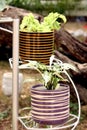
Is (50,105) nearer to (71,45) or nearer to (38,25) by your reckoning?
(38,25)

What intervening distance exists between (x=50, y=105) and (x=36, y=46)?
2.31ft

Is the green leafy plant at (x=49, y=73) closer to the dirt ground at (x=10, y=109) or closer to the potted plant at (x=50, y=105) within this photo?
the potted plant at (x=50, y=105)

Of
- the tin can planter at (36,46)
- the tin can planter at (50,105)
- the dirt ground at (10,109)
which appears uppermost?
the tin can planter at (36,46)

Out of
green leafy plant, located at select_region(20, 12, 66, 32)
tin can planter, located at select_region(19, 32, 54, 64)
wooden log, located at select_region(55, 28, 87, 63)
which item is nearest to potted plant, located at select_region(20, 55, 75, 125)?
tin can planter, located at select_region(19, 32, 54, 64)

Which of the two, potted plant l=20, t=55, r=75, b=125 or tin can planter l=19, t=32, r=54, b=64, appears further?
tin can planter l=19, t=32, r=54, b=64

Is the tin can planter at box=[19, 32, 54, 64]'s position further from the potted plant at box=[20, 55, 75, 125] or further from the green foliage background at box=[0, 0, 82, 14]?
the green foliage background at box=[0, 0, 82, 14]

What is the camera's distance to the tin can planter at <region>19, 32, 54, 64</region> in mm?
2916

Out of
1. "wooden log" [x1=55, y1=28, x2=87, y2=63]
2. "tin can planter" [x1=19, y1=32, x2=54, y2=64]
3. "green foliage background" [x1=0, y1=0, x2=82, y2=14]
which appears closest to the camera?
"tin can planter" [x1=19, y1=32, x2=54, y2=64]

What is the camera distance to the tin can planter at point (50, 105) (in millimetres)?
2344

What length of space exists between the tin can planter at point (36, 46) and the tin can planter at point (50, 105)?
22.8 inches

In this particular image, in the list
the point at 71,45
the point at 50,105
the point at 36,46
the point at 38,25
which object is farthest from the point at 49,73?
the point at 71,45

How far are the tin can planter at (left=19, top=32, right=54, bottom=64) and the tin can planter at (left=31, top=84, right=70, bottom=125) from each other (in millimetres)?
579

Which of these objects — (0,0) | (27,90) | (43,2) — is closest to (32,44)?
(0,0)

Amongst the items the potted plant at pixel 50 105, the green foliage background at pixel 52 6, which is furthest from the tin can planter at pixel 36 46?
the green foliage background at pixel 52 6
